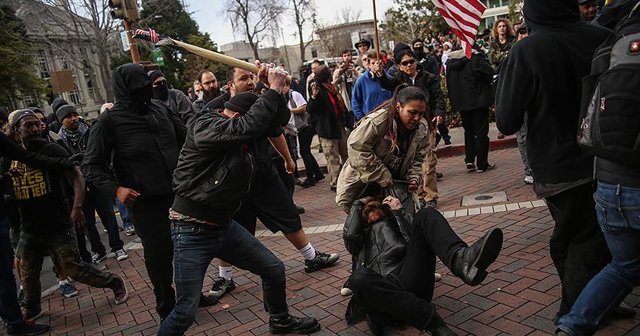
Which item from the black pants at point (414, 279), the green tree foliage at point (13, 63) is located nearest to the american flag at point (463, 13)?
the black pants at point (414, 279)

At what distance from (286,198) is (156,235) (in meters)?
1.46

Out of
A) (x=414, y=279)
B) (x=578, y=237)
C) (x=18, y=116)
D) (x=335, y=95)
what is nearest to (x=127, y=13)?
(x=18, y=116)

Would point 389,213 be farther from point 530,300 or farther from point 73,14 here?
point 73,14

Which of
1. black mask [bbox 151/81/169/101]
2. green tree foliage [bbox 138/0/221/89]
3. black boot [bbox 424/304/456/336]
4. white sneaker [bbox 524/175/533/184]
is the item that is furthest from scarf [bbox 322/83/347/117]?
green tree foliage [bbox 138/0/221/89]

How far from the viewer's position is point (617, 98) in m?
2.07

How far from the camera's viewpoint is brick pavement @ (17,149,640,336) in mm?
3260

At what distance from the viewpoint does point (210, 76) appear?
18.1ft

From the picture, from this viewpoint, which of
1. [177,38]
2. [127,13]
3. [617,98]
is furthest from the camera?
[177,38]

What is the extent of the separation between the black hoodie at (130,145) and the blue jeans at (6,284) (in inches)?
47.3

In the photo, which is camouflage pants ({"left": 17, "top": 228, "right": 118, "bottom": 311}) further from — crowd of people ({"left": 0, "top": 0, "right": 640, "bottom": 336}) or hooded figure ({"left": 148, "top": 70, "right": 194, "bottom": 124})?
hooded figure ({"left": 148, "top": 70, "right": 194, "bottom": 124})

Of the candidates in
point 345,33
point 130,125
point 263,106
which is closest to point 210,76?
point 130,125

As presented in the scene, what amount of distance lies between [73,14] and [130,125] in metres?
25.4

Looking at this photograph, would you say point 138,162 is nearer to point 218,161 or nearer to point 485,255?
point 218,161

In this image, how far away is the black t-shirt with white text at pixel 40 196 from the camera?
4465 millimetres
